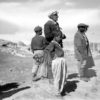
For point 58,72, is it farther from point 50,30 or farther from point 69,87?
point 50,30

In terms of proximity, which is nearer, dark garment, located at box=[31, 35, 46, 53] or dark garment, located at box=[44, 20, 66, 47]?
dark garment, located at box=[44, 20, 66, 47]

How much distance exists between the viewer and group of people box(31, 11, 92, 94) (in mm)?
8953

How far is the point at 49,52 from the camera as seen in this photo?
9.34m

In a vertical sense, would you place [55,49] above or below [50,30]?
below

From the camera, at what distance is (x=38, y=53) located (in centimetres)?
1042

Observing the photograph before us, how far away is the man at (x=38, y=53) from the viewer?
34.0 ft

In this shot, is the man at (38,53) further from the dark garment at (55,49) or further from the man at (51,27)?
the dark garment at (55,49)

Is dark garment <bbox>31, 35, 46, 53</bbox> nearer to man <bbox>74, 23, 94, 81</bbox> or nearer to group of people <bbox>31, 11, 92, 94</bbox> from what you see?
group of people <bbox>31, 11, 92, 94</bbox>

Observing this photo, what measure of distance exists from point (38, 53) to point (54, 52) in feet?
4.29

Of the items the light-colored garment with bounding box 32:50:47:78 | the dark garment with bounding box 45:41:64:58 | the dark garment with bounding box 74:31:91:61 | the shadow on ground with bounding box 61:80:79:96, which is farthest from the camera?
the light-colored garment with bounding box 32:50:47:78

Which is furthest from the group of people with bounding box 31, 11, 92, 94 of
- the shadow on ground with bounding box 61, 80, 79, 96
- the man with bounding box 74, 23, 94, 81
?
the shadow on ground with bounding box 61, 80, 79, 96

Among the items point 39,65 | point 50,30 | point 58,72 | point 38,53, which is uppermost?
point 50,30

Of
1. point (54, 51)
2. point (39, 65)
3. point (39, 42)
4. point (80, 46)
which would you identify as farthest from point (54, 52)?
point (39, 65)

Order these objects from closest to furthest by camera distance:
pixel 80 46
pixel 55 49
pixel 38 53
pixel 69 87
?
1. pixel 55 49
2. pixel 69 87
3. pixel 80 46
4. pixel 38 53
